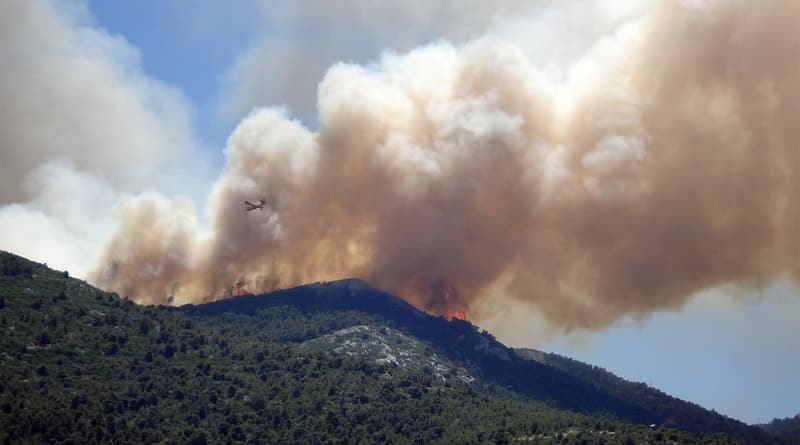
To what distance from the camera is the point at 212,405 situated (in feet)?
640

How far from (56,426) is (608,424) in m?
94.6

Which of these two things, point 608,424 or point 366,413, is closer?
point 608,424

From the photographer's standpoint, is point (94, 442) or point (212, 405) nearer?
point (94, 442)

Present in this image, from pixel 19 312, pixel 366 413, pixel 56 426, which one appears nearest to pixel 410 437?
pixel 366 413

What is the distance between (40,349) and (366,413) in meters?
63.3

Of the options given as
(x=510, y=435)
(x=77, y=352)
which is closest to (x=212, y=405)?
(x=77, y=352)

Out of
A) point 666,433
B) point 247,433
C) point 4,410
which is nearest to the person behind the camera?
point 4,410

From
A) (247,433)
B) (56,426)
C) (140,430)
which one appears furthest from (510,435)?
(56,426)

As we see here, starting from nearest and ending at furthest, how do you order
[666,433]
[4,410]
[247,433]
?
[4,410] < [666,433] < [247,433]

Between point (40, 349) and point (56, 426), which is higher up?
point (40, 349)

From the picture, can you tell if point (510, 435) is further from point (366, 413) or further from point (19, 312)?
point (19, 312)

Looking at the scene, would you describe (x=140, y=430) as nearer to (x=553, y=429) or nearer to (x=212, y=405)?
(x=212, y=405)

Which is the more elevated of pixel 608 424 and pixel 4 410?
pixel 608 424

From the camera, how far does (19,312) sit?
199 metres
